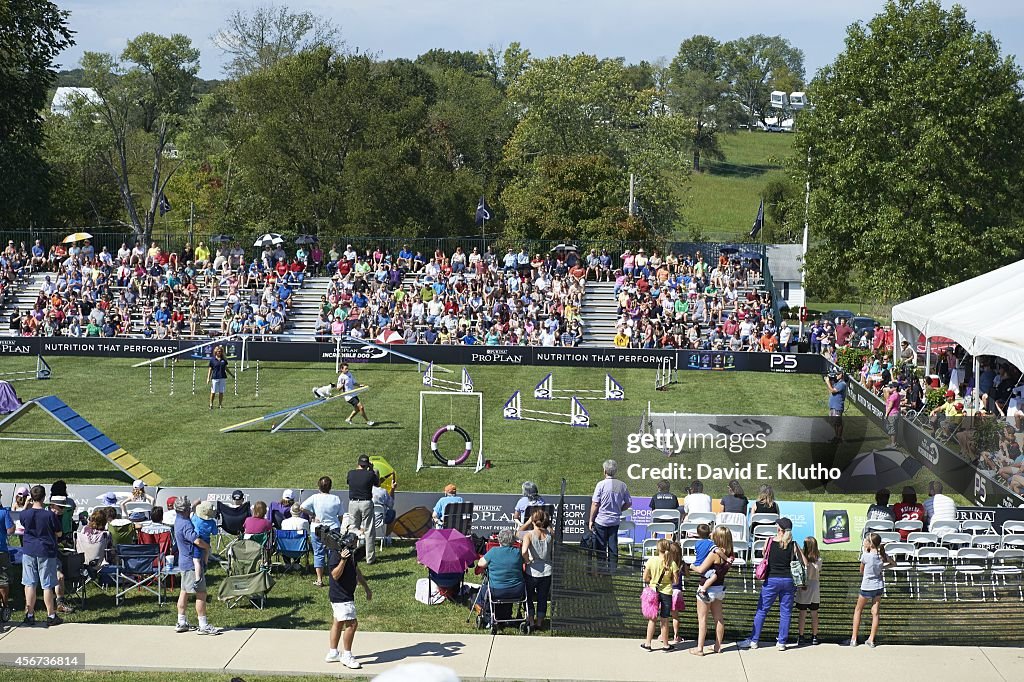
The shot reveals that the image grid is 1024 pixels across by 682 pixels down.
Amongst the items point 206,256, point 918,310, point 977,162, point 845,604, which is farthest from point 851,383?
point 206,256

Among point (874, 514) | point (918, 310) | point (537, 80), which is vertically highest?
point (537, 80)

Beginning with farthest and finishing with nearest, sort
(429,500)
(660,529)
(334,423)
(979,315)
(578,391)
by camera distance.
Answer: (578,391), (334,423), (979,315), (429,500), (660,529)

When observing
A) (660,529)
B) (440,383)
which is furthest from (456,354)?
(660,529)

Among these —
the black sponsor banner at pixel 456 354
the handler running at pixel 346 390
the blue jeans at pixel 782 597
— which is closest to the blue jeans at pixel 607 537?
the blue jeans at pixel 782 597

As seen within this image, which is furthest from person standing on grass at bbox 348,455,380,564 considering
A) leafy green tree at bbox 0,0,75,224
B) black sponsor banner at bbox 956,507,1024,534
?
leafy green tree at bbox 0,0,75,224

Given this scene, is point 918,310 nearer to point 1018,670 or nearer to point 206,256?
point 1018,670

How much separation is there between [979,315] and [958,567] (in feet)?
34.7

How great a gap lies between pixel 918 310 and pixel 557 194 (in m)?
35.7

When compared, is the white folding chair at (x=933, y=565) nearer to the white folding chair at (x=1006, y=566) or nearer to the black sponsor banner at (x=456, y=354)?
the white folding chair at (x=1006, y=566)

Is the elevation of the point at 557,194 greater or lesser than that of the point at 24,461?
greater

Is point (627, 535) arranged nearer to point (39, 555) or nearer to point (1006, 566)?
point (1006, 566)

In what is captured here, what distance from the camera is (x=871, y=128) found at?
3753 cm

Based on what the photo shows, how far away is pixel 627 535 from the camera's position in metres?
16.7

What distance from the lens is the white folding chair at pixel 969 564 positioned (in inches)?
591
